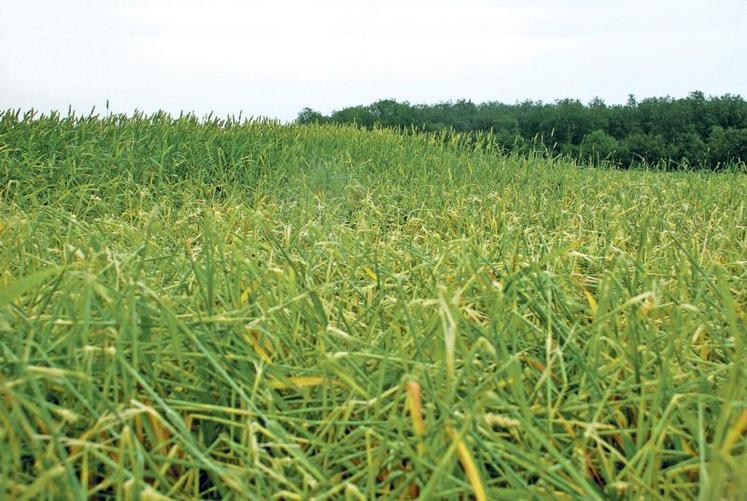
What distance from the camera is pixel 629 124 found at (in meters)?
9.55

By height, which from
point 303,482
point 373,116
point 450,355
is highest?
point 373,116

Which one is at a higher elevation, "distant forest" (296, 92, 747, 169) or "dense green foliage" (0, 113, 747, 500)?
"distant forest" (296, 92, 747, 169)

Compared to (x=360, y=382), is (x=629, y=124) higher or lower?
higher

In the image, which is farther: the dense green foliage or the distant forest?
the distant forest

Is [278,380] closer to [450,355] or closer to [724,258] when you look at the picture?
[450,355]

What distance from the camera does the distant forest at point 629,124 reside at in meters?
9.29

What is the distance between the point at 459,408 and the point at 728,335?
98 cm

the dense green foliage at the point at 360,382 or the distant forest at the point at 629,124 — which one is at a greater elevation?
the distant forest at the point at 629,124

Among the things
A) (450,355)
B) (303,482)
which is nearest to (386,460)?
(303,482)

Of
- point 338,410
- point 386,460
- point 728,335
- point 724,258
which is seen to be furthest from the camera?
point 724,258

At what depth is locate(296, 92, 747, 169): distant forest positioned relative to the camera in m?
9.29

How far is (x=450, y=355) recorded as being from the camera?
38.4 inches

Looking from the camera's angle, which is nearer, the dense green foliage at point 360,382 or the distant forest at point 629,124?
the dense green foliage at point 360,382

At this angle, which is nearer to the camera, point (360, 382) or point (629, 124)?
point (360, 382)
